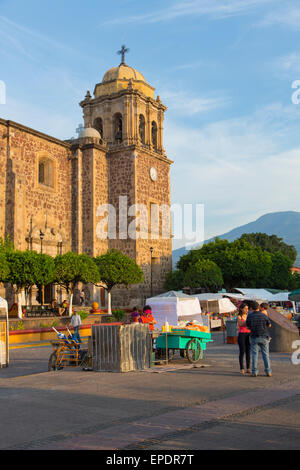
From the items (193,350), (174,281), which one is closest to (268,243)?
(174,281)

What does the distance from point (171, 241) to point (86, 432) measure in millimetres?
32135

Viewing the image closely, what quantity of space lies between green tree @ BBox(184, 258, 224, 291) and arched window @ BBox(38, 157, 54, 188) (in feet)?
36.5

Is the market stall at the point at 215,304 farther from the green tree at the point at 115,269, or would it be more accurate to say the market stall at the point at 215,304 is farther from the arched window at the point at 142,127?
the arched window at the point at 142,127

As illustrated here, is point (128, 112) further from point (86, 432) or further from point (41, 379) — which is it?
point (86, 432)

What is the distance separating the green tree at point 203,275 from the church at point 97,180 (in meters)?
2.47

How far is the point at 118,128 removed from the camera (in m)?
36.8

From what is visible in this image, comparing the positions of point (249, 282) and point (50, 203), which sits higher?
point (50, 203)

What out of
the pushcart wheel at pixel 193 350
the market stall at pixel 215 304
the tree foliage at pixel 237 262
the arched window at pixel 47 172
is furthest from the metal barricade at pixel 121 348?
the tree foliage at pixel 237 262

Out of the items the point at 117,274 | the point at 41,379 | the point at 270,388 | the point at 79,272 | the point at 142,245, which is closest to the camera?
the point at 270,388

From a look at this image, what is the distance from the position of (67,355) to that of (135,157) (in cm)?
2440

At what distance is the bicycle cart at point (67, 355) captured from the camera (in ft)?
35.2

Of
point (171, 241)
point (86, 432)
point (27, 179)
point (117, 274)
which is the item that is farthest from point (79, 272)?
point (86, 432)

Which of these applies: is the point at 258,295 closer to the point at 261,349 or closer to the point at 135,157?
the point at 135,157

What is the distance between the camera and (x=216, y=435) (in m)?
5.01
